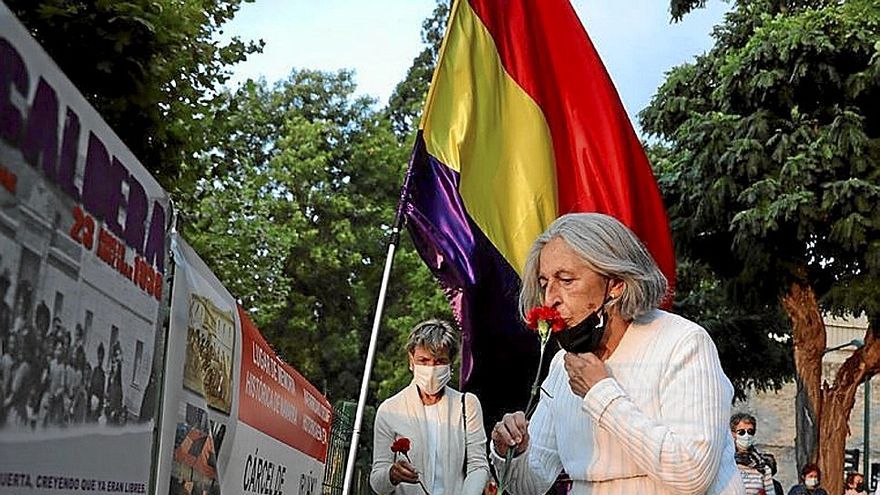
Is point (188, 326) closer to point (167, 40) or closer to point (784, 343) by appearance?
point (167, 40)

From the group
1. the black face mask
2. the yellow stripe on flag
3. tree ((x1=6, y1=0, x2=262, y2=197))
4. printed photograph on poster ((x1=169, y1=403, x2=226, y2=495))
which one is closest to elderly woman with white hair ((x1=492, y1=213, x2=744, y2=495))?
the black face mask

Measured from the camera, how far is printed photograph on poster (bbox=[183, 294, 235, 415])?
4.39 metres

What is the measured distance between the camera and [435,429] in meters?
7.94

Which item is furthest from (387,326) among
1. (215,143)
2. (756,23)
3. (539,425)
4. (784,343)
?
(539,425)

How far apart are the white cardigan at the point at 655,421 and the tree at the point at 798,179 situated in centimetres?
1776

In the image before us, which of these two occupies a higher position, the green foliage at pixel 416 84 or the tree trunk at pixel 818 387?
the green foliage at pixel 416 84

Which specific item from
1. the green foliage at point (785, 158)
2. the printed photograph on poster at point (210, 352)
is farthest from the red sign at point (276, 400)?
the green foliage at point (785, 158)

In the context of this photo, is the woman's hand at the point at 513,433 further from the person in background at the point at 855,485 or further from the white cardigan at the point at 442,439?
the person in background at the point at 855,485

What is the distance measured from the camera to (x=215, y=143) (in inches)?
531

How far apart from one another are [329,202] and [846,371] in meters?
24.3

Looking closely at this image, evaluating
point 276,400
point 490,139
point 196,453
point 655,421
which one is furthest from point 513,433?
point 490,139

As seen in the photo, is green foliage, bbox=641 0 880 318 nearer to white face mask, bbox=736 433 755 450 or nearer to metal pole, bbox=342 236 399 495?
white face mask, bbox=736 433 755 450

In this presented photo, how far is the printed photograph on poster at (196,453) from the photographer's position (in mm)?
4242

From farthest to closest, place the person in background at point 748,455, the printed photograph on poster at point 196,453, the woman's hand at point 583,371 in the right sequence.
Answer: the person in background at point 748,455, the printed photograph on poster at point 196,453, the woman's hand at point 583,371
